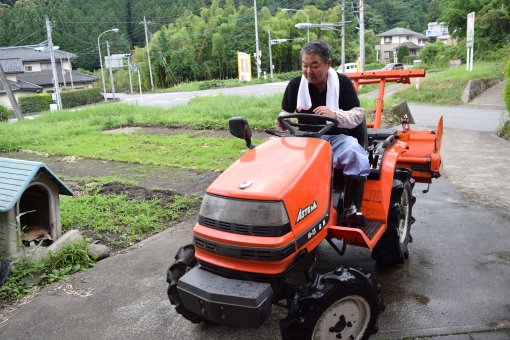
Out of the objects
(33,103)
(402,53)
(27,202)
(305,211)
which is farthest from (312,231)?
(402,53)

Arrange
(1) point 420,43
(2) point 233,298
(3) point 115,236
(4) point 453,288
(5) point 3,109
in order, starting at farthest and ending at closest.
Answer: (1) point 420,43 → (5) point 3,109 → (3) point 115,236 → (4) point 453,288 → (2) point 233,298

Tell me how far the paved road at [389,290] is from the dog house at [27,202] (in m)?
0.70

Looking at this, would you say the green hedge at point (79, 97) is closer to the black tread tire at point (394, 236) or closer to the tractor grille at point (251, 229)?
the black tread tire at point (394, 236)

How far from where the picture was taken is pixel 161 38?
192ft

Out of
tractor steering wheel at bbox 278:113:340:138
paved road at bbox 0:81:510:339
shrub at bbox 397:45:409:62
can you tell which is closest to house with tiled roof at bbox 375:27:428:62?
shrub at bbox 397:45:409:62

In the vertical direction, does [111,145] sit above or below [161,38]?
below

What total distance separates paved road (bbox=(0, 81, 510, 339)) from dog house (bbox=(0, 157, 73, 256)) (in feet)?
2.28

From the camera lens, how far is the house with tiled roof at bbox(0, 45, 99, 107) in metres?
47.2

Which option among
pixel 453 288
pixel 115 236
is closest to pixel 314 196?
pixel 453 288

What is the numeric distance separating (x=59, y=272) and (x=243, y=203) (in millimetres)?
2587

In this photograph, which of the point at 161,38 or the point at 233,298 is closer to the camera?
the point at 233,298

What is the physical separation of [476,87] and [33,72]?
164ft

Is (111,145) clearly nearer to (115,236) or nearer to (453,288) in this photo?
(115,236)

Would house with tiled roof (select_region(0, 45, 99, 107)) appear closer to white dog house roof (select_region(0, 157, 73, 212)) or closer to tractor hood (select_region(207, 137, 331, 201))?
white dog house roof (select_region(0, 157, 73, 212))
